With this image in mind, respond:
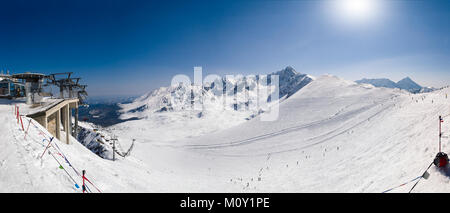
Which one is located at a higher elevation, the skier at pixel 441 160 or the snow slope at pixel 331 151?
the skier at pixel 441 160

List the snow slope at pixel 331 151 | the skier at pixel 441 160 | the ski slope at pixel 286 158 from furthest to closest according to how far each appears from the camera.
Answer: the snow slope at pixel 331 151, the ski slope at pixel 286 158, the skier at pixel 441 160

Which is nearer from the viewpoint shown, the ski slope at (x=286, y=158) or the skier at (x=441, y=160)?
the skier at (x=441, y=160)

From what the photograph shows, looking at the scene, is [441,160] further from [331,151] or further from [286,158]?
[286,158]

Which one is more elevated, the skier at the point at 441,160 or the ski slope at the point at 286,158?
the skier at the point at 441,160

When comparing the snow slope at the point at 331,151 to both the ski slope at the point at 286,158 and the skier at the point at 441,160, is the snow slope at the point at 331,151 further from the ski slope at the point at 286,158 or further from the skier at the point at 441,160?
the skier at the point at 441,160

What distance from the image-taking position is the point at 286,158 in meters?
25.6

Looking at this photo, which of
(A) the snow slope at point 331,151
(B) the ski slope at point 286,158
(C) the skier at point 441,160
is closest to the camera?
(C) the skier at point 441,160

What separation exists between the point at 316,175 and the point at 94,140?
28.8m

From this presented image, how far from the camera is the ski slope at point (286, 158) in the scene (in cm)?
815

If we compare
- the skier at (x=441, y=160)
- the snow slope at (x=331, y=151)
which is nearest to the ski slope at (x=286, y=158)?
the snow slope at (x=331, y=151)

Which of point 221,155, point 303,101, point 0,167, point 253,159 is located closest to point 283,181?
point 253,159

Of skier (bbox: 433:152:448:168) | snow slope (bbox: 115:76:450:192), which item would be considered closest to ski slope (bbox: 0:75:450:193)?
snow slope (bbox: 115:76:450:192)

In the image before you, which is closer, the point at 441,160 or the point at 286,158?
the point at 441,160

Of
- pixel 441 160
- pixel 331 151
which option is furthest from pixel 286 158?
pixel 441 160
